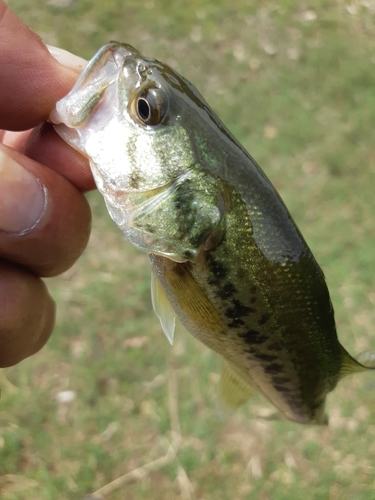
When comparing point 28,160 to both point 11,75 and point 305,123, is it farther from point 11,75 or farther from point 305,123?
point 305,123

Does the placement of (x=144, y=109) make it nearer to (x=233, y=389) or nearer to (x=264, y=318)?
(x=264, y=318)

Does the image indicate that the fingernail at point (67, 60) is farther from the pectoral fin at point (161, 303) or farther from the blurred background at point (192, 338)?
the blurred background at point (192, 338)

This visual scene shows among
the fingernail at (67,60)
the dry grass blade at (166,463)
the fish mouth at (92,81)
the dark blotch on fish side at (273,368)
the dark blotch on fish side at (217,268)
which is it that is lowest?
the dry grass blade at (166,463)

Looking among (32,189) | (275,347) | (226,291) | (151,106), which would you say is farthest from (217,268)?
(32,189)

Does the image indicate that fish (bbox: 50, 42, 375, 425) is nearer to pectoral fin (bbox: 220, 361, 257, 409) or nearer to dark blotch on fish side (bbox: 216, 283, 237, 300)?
dark blotch on fish side (bbox: 216, 283, 237, 300)

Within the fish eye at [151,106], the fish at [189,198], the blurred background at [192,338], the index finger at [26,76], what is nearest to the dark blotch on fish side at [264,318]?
the fish at [189,198]

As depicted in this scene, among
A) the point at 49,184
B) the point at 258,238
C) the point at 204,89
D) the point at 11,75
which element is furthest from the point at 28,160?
the point at 204,89
